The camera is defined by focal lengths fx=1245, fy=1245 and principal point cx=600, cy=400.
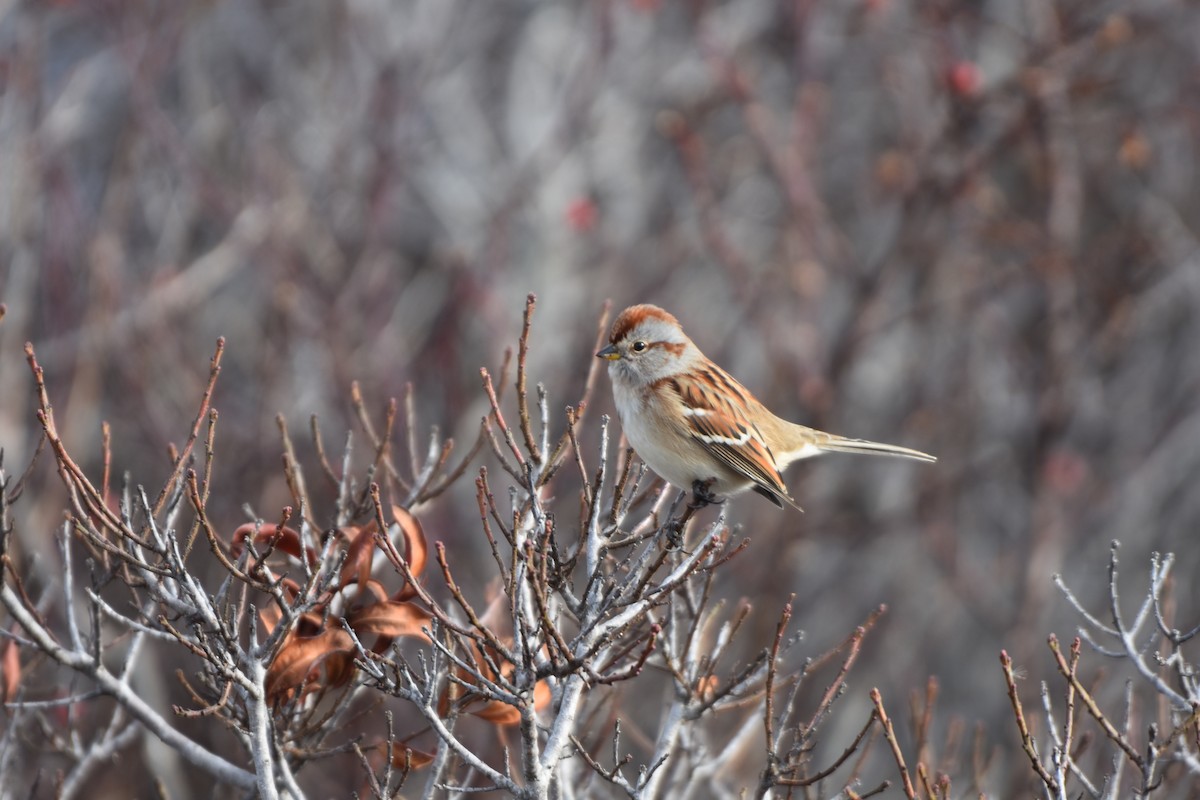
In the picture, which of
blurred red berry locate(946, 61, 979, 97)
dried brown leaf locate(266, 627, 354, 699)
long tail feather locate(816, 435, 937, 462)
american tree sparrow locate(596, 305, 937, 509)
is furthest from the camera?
blurred red berry locate(946, 61, 979, 97)

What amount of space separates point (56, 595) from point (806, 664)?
6015mm

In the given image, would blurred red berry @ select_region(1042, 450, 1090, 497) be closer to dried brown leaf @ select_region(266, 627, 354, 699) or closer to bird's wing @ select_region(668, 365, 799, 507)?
bird's wing @ select_region(668, 365, 799, 507)

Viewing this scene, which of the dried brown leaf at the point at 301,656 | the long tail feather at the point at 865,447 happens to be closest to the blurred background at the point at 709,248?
the long tail feather at the point at 865,447

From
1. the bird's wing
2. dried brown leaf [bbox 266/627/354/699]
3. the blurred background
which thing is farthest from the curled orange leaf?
the blurred background

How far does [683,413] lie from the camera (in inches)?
190

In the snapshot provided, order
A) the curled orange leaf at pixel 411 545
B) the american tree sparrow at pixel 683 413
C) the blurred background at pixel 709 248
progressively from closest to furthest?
1. the curled orange leaf at pixel 411 545
2. the american tree sparrow at pixel 683 413
3. the blurred background at pixel 709 248

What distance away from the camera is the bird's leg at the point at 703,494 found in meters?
4.47

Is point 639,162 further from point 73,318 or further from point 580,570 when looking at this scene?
point 73,318

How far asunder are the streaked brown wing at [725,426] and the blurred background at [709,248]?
9.67 feet

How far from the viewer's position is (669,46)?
12.9m

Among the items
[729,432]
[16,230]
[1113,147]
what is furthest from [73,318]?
[1113,147]

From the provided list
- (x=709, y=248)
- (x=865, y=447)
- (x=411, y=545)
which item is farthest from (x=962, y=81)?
(x=411, y=545)

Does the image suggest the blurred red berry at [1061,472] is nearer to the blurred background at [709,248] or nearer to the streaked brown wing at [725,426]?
the blurred background at [709,248]

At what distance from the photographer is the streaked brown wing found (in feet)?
16.0
